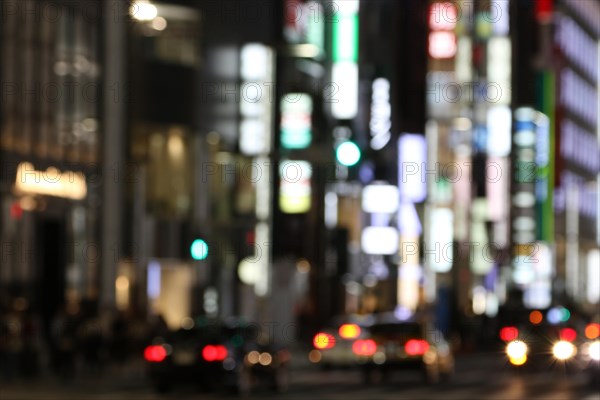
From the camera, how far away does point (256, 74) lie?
199 feet

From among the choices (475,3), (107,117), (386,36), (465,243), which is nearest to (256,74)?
(386,36)

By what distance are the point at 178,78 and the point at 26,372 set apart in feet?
68.7

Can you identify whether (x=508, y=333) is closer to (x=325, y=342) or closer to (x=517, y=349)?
(x=325, y=342)

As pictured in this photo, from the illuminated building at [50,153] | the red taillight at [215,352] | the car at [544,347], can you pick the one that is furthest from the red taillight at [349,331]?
the red taillight at [215,352]

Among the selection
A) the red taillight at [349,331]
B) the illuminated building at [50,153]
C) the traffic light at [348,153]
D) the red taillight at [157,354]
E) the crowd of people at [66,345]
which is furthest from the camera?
the illuminated building at [50,153]

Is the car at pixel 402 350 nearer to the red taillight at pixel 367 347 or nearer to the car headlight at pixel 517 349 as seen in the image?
the red taillight at pixel 367 347

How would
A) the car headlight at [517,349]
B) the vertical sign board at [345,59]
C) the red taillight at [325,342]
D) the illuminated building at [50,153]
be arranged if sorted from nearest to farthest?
the car headlight at [517,349] → the red taillight at [325,342] → the illuminated building at [50,153] → the vertical sign board at [345,59]

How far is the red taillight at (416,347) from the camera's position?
120 ft

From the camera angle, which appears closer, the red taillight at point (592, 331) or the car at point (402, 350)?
the car at point (402, 350)

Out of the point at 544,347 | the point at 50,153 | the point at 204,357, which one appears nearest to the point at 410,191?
the point at 50,153

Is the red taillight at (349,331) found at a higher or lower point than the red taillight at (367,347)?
lower


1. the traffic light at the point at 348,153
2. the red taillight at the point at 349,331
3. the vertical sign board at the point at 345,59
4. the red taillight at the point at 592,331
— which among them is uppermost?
the vertical sign board at the point at 345,59

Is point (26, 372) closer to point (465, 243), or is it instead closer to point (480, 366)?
point (480, 366)

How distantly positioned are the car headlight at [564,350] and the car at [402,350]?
2712mm
